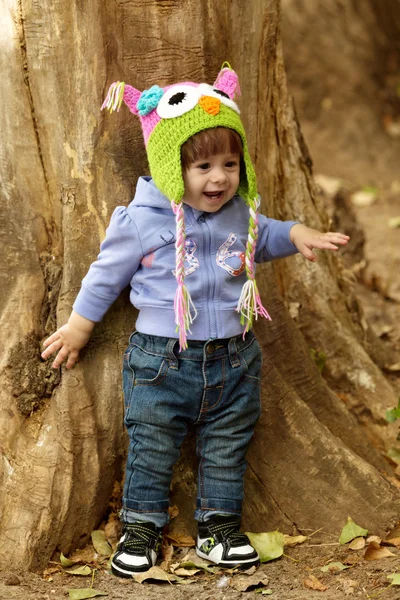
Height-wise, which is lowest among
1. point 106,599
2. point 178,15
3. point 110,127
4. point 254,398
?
point 106,599

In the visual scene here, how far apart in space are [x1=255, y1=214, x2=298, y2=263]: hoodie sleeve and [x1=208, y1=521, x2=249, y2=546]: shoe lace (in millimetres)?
1038

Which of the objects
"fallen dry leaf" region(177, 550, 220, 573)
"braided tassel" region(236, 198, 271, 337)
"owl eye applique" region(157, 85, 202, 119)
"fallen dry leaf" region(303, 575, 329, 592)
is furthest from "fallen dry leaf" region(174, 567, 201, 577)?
"owl eye applique" region(157, 85, 202, 119)

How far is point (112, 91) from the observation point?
3.00m

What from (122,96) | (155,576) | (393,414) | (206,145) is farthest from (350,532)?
(122,96)

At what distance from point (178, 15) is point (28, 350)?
138 centimetres

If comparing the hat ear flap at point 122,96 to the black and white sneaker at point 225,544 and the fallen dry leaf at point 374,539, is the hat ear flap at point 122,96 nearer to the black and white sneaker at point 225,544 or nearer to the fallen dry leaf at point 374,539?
the black and white sneaker at point 225,544

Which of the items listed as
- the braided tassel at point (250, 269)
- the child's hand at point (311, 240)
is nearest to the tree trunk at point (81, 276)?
the braided tassel at point (250, 269)

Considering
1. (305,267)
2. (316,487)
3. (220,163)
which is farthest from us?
(305,267)

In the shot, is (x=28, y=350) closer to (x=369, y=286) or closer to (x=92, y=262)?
(x=92, y=262)

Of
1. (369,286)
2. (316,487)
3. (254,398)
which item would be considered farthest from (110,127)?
(369,286)

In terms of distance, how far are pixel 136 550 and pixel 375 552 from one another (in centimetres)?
89

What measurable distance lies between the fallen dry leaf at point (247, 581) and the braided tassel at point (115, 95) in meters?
1.73

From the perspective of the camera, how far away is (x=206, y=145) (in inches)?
114

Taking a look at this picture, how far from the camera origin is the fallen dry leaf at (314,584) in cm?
298
